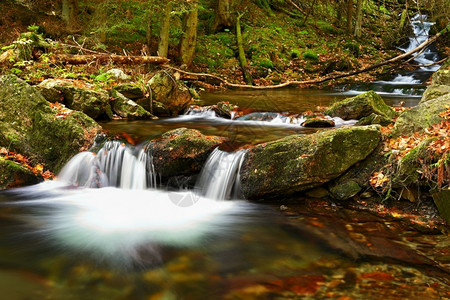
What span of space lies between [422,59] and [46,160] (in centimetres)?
2097

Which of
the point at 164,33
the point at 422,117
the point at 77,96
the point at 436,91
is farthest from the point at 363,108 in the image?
the point at 164,33

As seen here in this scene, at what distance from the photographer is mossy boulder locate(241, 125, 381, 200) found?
514cm

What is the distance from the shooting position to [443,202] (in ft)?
13.7

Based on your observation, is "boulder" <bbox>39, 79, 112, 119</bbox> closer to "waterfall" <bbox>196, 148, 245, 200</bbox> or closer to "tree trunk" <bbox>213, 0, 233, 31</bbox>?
"waterfall" <bbox>196, 148, 245, 200</bbox>

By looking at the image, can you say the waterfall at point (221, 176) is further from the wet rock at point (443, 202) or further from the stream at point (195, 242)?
the wet rock at point (443, 202)

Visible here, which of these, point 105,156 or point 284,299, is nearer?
point 284,299

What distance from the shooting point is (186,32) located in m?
15.4

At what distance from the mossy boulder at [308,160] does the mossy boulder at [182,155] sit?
109 centimetres

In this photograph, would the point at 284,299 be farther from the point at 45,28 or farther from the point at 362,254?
the point at 45,28

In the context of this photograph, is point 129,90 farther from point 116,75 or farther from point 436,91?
point 436,91

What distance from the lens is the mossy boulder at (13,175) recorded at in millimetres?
5691

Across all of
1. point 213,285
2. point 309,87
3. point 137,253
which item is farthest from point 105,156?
point 309,87

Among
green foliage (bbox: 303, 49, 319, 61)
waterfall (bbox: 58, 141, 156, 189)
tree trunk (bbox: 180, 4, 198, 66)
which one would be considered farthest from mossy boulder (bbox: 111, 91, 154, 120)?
green foliage (bbox: 303, 49, 319, 61)

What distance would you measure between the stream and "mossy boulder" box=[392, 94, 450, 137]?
131cm
